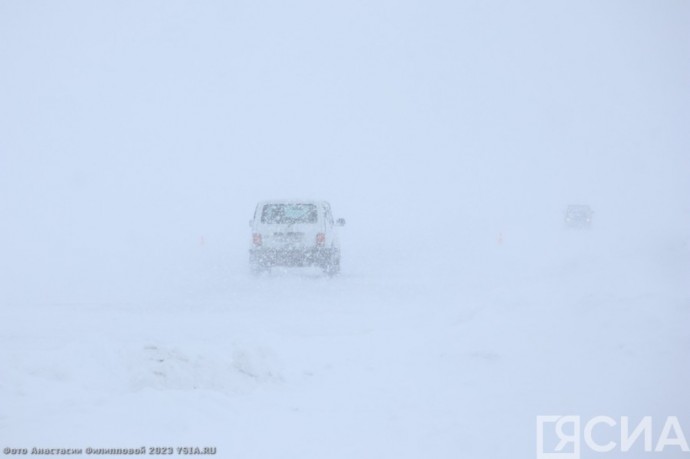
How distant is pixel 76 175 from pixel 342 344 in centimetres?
6355

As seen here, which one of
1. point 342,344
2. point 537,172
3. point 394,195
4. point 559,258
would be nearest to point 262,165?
point 394,195

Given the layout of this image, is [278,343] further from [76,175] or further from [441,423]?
[76,175]

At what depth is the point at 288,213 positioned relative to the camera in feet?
46.2

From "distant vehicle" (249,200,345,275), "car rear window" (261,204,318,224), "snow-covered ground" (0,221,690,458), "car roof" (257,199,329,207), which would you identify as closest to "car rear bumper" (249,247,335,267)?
"distant vehicle" (249,200,345,275)

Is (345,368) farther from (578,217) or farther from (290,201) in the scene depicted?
(578,217)

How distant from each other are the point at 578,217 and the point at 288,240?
25.4 metres

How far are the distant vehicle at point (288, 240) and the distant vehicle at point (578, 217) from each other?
24194mm

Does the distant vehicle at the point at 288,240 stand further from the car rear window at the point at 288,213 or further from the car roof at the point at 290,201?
the car roof at the point at 290,201

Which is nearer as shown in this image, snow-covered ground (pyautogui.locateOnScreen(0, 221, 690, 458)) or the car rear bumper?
snow-covered ground (pyautogui.locateOnScreen(0, 221, 690, 458))

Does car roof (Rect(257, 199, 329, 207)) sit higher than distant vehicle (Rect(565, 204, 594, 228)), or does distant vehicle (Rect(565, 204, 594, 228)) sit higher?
car roof (Rect(257, 199, 329, 207))

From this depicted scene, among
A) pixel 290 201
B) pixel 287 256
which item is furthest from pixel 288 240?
pixel 290 201

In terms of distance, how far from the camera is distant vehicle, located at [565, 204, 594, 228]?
3431cm

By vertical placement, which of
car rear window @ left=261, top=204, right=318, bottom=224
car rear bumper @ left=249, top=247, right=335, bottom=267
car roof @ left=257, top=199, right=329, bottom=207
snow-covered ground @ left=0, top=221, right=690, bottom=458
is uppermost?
car roof @ left=257, top=199, right=329, bottom=207

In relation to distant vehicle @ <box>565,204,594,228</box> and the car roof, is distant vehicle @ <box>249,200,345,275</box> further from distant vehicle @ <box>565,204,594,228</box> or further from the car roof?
distant vehicle @ <box>565,204,594,228</box>
